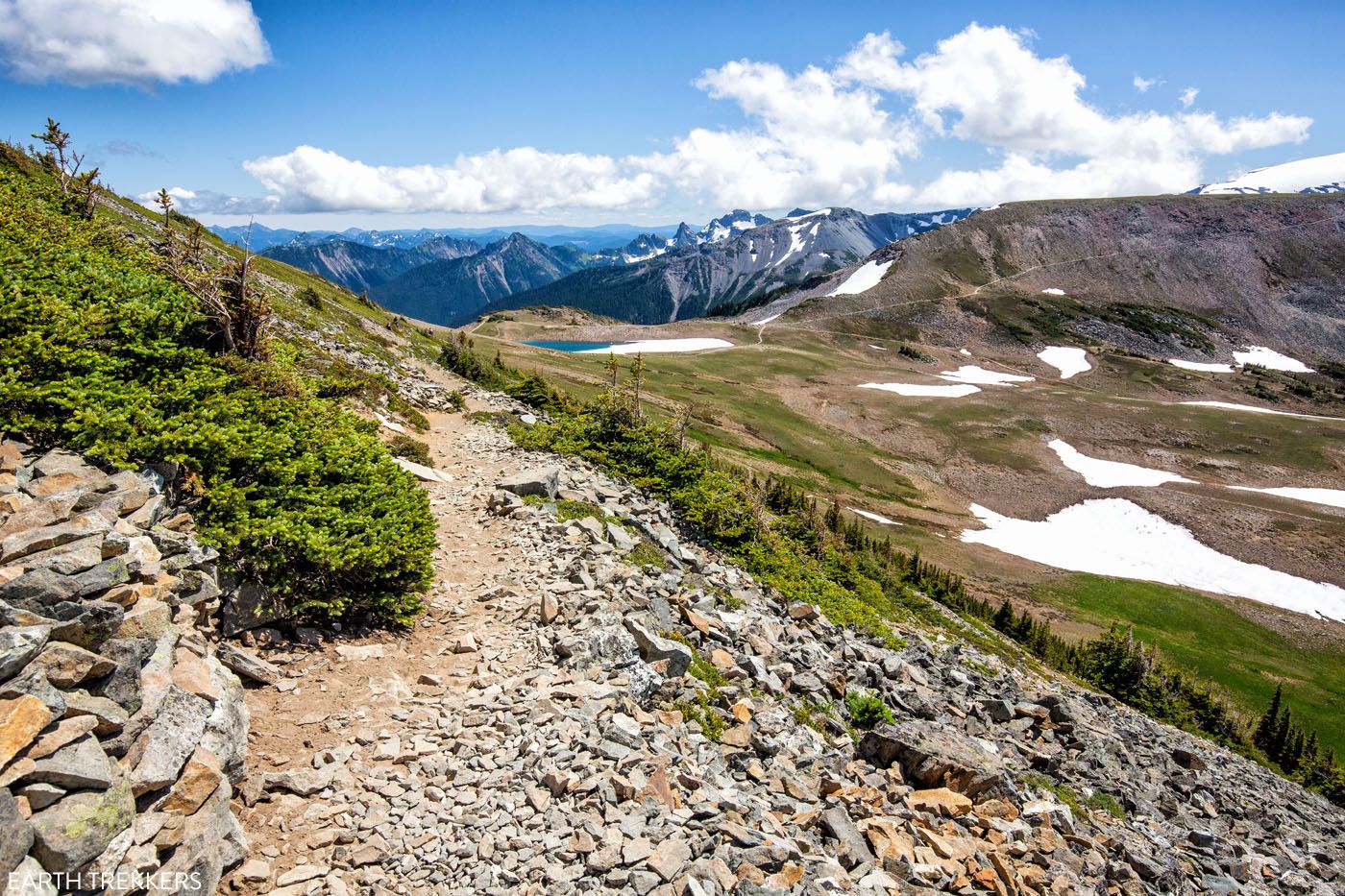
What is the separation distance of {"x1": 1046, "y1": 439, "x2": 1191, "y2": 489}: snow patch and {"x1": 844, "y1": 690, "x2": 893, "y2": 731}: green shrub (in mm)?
74661

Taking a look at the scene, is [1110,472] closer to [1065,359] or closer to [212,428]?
[1065,359]

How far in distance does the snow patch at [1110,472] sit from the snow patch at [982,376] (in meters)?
35.1

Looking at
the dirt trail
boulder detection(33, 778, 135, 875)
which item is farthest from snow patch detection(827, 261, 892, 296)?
boulder detection(33, 778, 135, 875)

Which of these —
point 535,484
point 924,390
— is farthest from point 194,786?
point 924,390

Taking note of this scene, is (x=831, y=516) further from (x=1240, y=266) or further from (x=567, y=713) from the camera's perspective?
(x=1240, y=266)

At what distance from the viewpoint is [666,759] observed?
10.2 m

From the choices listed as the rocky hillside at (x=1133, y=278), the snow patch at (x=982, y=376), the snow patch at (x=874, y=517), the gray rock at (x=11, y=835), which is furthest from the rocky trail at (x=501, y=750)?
the rocky hillside at (x=1133, y=278)

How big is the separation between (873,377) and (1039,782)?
10420 centimetres

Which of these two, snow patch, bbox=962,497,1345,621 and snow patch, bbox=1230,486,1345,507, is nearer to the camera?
snow patch, bbox=962,497,1345,621

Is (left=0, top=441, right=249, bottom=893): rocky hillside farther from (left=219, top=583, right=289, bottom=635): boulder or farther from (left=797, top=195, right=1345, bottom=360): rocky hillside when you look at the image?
(left=797, top=195, right=1345, bottom=360): rocky hillside

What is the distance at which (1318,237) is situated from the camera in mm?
164125

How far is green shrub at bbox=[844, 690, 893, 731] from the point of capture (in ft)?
51.1

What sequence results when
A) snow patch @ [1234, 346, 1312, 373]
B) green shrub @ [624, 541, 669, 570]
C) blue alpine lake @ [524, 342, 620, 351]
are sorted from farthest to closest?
blue alpine lake @ [524, 342, 620, 351]
snow patch @ [1234, 346, 1312, 373]
green shrub @ [624, 541, 669, 570]

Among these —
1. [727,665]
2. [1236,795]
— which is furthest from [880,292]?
[727,665]
